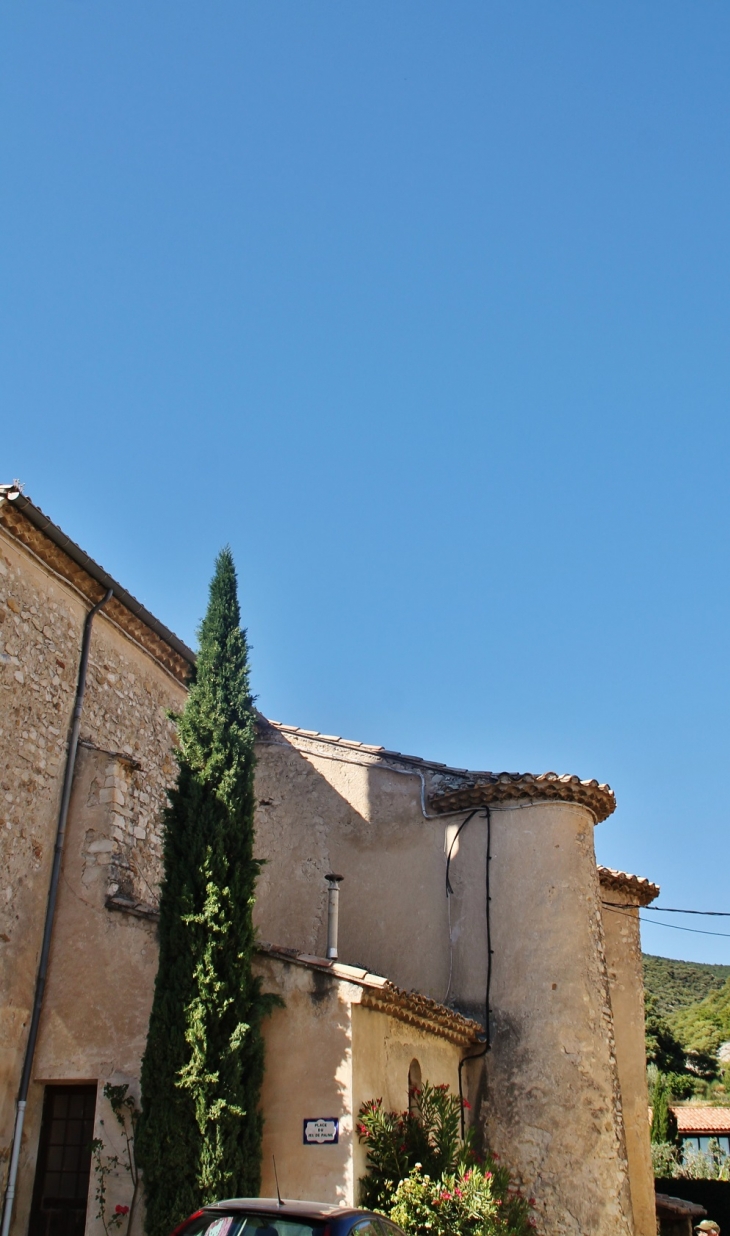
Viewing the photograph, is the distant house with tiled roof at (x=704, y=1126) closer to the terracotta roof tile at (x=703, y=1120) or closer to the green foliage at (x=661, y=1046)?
the terracotta roof tile at (x=703, y=1120)

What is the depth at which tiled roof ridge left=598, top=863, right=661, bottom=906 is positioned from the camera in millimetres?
18297

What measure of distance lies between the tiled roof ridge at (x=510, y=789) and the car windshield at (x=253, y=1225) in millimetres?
9154

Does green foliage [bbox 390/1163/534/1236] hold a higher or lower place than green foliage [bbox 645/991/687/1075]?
lower

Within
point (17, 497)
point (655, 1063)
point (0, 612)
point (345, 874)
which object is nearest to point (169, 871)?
point (0, 612)

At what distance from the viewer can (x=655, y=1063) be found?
4097 cm

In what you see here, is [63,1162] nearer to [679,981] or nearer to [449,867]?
[449,867]

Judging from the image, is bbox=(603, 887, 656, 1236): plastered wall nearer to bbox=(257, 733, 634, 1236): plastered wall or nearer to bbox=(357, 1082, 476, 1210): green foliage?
bbox=(257, 733, 634, 1236): plastered wall

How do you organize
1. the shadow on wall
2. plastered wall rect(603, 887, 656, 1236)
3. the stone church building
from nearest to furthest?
the stone church building → the shadow on wall → plastered wall rect(603, 887, 656, 1236)

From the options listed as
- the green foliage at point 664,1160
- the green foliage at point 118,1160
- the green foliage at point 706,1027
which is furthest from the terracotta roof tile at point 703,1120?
the green foliage at point 118,1160

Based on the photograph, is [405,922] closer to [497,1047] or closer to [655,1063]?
[497,1047]

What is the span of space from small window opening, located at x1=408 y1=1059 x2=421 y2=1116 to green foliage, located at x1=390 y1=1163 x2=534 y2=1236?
3.92 ft

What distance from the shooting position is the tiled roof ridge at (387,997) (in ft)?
34.1

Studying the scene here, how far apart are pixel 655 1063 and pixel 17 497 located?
126ft

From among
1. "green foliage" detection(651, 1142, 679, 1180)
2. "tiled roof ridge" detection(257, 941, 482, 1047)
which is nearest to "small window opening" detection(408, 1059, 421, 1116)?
"tiled roof ridge" detection(257, 941, 482, 1047)
